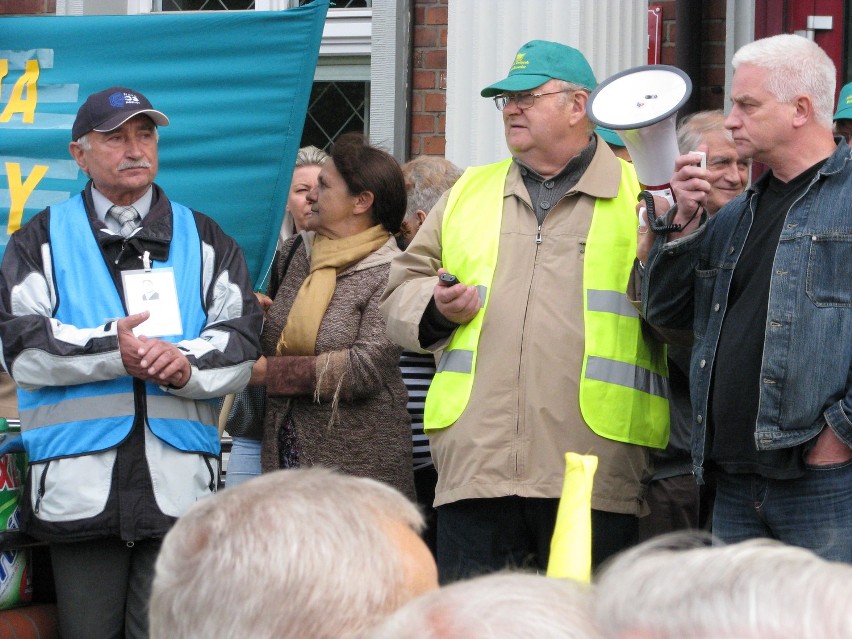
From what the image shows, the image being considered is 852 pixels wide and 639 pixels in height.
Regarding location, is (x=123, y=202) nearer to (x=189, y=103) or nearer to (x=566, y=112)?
(x=189, y=103)

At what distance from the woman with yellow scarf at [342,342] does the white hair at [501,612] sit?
124 inches

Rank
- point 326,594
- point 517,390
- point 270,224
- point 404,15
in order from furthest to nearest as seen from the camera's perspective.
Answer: point 404,15
point 270,224
point 517,390
point 326,594

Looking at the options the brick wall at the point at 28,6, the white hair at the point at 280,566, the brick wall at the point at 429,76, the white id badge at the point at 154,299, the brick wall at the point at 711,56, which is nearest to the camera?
the white hair at the point at 280,566

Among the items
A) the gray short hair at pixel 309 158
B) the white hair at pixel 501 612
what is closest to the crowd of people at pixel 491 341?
the gray short hair at pixel 309 158

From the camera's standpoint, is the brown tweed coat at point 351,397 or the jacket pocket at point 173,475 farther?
the brown tweed coat at point 351,397

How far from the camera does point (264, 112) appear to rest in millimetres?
5055

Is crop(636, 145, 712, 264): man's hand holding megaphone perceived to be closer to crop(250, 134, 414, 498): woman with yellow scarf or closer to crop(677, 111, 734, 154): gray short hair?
crop(677, 111, 734, 154): gray short hair

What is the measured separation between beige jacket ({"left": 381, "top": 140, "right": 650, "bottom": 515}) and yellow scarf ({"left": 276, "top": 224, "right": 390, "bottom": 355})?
67 centimetres

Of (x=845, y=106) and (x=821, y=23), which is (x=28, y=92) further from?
(x=821, y=23)

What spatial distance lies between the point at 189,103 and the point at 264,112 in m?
0.31

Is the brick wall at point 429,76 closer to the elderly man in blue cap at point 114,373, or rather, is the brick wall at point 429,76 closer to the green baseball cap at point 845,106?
the green baseball cap at point 845,106

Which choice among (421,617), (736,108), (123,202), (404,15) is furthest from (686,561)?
(404,15)

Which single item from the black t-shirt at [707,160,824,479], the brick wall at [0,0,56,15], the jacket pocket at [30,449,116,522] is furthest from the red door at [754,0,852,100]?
the brick wall at [0,0,56,15]

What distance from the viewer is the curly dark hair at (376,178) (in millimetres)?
4633
